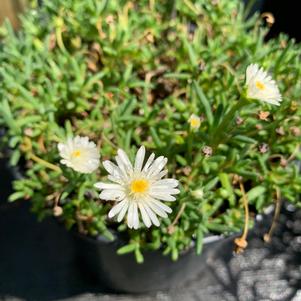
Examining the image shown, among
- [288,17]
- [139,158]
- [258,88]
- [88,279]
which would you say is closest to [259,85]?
[258,88]

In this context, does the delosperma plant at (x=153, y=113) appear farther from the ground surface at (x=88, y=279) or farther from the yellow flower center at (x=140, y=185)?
the ground surface at (x=88, y=279)

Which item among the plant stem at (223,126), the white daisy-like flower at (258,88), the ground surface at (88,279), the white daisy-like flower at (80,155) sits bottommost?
the ground surface at (88,279)

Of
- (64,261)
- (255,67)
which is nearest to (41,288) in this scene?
(64,261)

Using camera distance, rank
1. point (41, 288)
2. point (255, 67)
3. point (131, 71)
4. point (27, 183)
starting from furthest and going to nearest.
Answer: point (41, 288) < point (131, 71) < point (27, 183) < point (255, 67)

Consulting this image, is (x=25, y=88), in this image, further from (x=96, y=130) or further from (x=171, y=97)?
(x=171, y=97)

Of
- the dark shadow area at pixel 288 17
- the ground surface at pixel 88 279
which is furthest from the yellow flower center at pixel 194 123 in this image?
the dark shadow area at pixel 288 17

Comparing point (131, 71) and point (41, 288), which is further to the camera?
point (41, 288)

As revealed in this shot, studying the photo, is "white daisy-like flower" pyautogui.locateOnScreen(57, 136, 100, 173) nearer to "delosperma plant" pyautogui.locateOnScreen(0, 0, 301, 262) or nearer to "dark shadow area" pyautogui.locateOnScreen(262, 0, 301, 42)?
"delosperma plant" pyautogui.locateOnScreen(0, 0, 301, 262)
